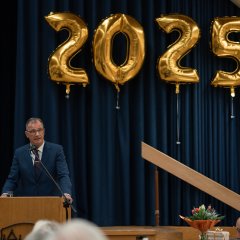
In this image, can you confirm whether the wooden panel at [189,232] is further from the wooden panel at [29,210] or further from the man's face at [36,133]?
the wooden panel at [29,210]

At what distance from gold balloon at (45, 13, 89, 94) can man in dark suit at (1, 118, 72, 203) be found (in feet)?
3.79

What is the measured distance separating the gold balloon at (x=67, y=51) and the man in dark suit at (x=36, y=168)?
3.79 feet

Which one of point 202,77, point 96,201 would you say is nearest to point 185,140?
point 202,77

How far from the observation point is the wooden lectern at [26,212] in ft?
11.8

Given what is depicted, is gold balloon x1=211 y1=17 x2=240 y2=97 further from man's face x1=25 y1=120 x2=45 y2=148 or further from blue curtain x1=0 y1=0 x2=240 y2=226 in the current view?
man's face x1=25 y1=120 x2=45 y2=148

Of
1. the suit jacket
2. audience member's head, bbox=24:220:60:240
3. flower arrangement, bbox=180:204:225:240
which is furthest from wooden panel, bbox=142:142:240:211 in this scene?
audience member's head, bbox=24:220:60:240

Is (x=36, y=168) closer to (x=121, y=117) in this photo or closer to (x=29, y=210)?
(x=29, y=210)

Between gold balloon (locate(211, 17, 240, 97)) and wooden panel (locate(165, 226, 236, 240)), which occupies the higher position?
gold balloon (locate(211, 17, 240, 97))

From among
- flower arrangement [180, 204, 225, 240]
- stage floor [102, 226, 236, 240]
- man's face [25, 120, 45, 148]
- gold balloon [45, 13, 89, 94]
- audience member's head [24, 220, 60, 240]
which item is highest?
gold balloon [45, 13, 89, 94]

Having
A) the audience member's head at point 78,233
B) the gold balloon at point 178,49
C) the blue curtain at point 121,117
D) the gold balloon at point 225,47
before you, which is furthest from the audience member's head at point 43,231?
the gold balloon at point 225,47

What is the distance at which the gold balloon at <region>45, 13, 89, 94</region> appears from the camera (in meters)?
5.62

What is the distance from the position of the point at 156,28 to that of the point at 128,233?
2.11 metres

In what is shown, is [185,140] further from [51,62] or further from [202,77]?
[51,62]

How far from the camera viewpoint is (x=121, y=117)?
231 inches
